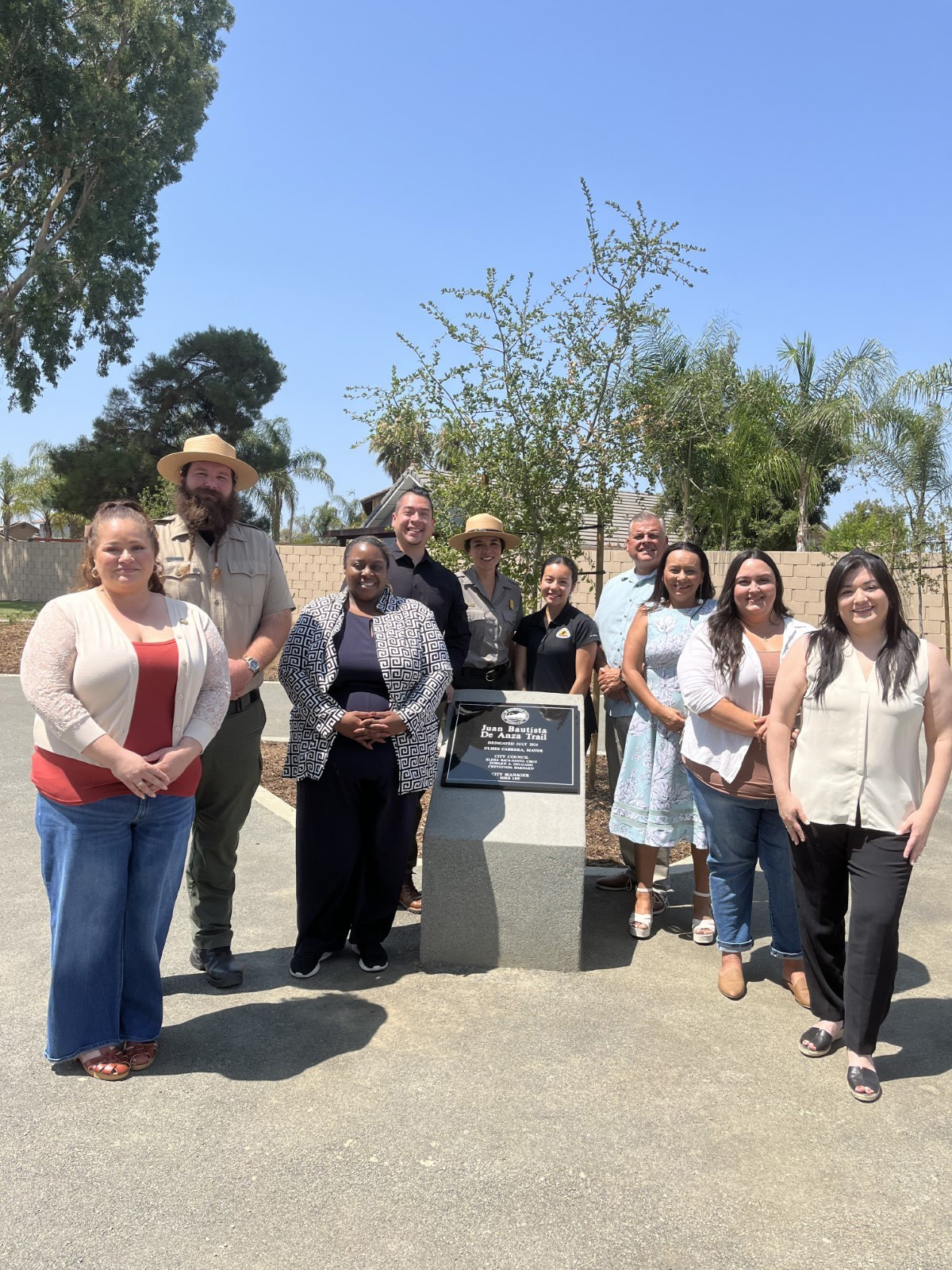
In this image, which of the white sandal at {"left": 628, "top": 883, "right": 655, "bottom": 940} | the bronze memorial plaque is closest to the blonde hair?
the bronze memorial plaque

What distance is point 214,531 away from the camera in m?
4.43

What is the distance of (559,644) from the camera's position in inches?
229

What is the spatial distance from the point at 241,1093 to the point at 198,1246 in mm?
826

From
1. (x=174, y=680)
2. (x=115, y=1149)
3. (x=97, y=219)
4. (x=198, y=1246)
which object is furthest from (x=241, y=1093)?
(x=97, y=219)

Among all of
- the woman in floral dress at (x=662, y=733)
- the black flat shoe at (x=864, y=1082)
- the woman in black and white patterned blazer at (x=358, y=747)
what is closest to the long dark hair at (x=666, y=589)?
the woman in floral dress at (x=662, y=733)

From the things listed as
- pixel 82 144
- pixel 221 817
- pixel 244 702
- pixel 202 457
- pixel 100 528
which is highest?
pixel 82 144

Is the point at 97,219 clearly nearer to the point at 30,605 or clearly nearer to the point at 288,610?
the point at 30,605

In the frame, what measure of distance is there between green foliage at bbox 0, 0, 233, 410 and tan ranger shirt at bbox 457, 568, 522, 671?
2930 cm

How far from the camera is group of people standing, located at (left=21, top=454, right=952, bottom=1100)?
3.55 meters

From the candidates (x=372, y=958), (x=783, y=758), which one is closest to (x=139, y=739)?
(x=372, y=958)

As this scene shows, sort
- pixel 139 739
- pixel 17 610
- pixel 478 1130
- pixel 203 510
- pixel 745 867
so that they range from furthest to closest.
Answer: pixel 17 610 → pixel 745 867 → pixel 203 510 → pixel 139 739 → pixel 478 1130

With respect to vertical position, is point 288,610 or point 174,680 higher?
point 288,610

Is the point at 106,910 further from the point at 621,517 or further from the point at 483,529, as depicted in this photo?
the point at 621,517

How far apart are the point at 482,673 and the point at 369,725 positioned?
60.0 inches
